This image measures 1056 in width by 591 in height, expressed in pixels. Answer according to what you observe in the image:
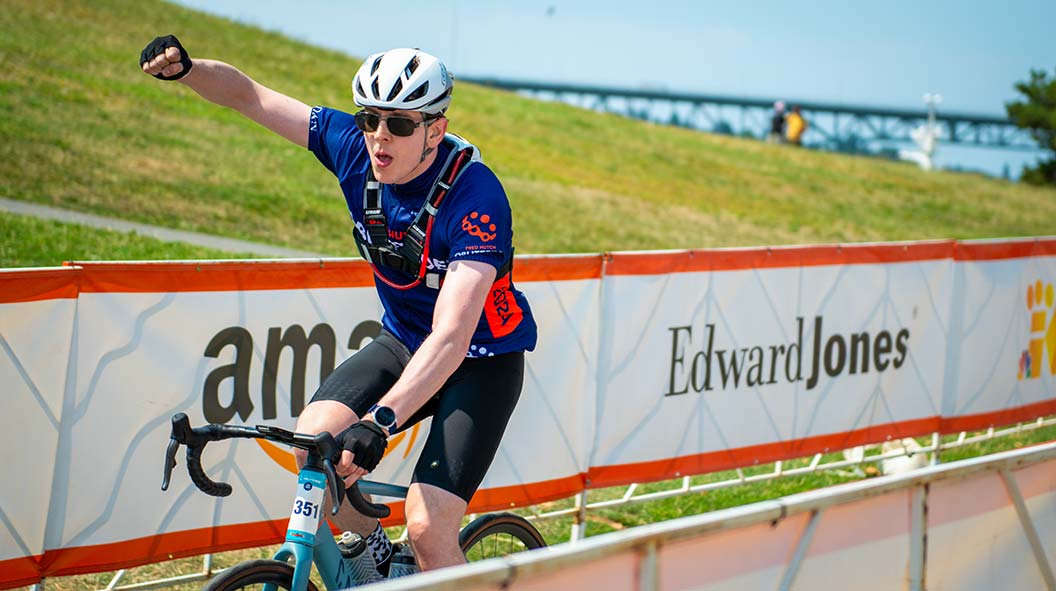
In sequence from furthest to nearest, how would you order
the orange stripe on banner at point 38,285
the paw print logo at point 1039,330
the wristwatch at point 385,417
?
the paw print logo at point 1039,330 → the orange stripe on banner at point 38,285 → the wristwatch at point 385,417

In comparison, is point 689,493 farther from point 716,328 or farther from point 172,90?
point 172,90

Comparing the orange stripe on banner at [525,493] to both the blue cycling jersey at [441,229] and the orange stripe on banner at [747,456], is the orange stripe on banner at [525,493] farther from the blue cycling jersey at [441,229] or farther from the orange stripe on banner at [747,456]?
the blue cycling jersey at [441,229]

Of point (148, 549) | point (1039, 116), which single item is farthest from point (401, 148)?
point (1039, 116)

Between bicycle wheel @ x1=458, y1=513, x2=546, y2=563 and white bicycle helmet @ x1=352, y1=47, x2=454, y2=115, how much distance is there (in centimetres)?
183

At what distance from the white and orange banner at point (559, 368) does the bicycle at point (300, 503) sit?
5.67ft

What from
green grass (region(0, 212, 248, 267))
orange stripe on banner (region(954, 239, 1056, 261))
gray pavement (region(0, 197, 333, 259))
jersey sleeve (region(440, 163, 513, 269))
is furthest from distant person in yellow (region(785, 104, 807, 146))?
jersey sleeve (region(440, 163, 513, 269))

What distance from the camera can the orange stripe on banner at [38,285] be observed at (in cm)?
530

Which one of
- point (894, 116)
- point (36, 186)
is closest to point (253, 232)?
point (36, 186)

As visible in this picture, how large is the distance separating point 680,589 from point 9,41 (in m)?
27.2

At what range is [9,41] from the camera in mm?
26969

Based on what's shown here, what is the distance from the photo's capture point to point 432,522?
13.5ft

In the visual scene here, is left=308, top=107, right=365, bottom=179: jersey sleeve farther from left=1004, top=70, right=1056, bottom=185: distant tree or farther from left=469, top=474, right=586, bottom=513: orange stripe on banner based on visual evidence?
left=1004, top=70, right=1056, bottom=185: distant tree

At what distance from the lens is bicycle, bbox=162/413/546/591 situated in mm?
3719

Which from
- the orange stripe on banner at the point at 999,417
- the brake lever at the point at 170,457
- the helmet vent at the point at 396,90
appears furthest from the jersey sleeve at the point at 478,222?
the orange stripe on banner at the point at 999,417
